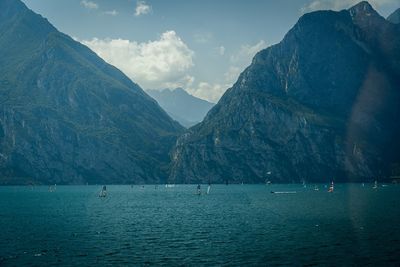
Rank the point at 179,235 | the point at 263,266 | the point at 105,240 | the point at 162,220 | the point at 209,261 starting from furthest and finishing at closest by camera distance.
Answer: the point at 162,220, the point at 179,235, the point at 105,240, the point at 209,261, the point at 263,266

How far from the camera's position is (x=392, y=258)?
60344 millimetres

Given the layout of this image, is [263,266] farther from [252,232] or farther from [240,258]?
[252,232]

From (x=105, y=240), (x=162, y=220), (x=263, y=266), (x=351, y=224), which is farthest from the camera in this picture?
(x=162, y=220)

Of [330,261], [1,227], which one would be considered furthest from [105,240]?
[330,261]

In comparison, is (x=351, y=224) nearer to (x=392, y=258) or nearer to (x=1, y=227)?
(x=392, y=258)

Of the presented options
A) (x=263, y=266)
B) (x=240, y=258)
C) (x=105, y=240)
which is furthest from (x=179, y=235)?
(x=263, y=266)

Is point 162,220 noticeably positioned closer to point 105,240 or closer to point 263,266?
point 105,240

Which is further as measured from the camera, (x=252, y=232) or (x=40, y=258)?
(x=252, y=232)

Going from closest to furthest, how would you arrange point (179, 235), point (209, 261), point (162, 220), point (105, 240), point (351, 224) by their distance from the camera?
1. point (209, 261)
2. point (105, 240)
3. point (179, 235)
4. point (351, 224)
5. point (162, 220)

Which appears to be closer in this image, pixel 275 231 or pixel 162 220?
pixel 275 231

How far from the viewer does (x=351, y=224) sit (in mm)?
98750

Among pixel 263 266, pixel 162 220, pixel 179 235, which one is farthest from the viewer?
pixel 162 220

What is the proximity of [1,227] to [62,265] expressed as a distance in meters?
47.5

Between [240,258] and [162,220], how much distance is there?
183ft
